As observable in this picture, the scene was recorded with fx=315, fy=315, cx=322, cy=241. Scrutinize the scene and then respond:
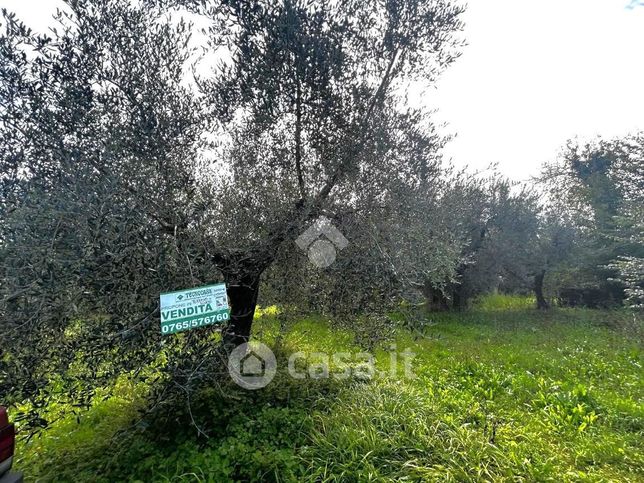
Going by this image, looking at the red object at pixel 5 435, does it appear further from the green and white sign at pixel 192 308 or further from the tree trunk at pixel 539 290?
the tree trunk at pixel 539 290

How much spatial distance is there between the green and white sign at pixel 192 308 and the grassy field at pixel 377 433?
2.50 feet

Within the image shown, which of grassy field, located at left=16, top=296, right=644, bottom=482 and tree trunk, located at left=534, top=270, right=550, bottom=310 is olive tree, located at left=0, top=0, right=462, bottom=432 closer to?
grassy field, located at left=16, top=296, right=644, bottom=482

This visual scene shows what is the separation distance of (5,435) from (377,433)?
281 cm

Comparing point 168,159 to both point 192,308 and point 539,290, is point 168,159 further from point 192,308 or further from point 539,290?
point 539,290

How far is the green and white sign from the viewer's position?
2.06 meters

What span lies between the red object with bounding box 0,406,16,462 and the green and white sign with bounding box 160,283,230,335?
1.06 meters

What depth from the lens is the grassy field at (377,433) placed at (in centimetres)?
265

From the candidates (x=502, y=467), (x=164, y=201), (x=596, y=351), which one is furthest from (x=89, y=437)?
(x=596, y=351)

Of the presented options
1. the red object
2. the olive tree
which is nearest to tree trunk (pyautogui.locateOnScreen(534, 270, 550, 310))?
the olive tree

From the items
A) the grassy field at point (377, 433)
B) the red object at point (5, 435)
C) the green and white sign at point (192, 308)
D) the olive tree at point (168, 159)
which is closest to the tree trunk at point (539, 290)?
the grassy field at point (377, 433)

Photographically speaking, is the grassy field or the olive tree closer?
the olive tree

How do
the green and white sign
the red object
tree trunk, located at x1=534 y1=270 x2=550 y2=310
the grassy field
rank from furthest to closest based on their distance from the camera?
1. tree trunk, located at x1=534 y1=270 x2=550 y2=310
2. the grassy field
3. the green and white sign
4. the red object

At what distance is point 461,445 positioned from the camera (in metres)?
2.92

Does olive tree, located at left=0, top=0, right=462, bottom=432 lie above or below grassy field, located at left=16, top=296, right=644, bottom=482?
above
